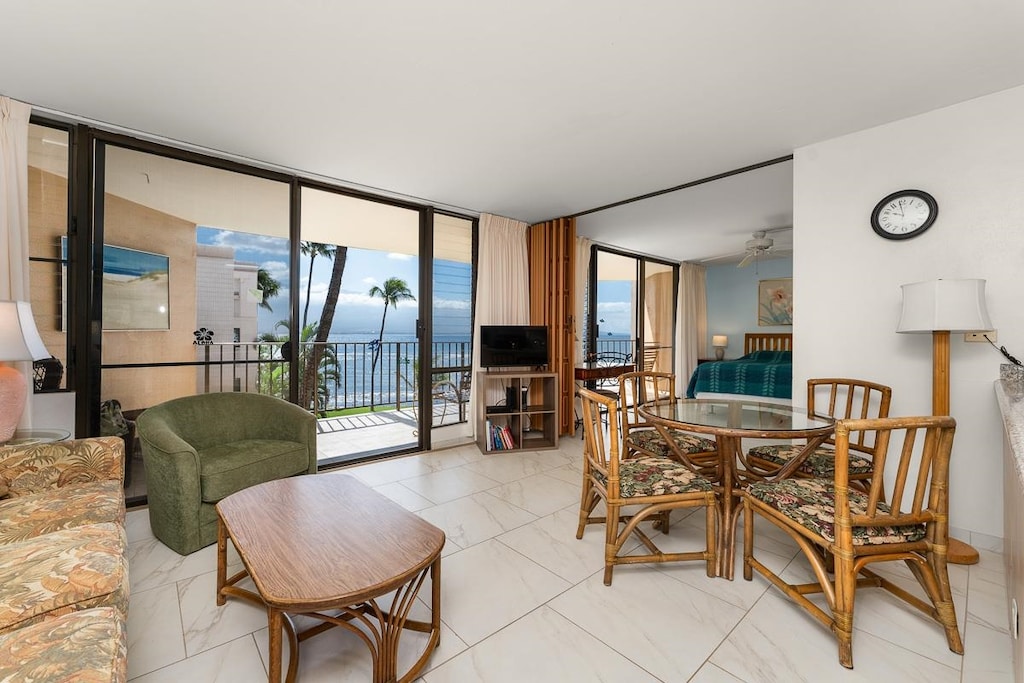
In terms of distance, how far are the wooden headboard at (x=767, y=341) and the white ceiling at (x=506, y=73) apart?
5.05 metres

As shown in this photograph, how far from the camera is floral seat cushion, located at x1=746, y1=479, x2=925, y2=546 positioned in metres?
1.56

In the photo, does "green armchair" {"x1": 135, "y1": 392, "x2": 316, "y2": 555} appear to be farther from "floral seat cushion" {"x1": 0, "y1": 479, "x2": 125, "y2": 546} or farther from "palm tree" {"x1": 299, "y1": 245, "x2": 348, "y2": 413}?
"palm tree" {"x1": 299, "y1": 245, "x2": 348, "y2": 413}

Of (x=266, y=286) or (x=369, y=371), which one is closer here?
(x=266, y=286)

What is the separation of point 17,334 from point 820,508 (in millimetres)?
3675

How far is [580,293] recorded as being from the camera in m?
5.30

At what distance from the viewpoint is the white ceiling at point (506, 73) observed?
69.2 inches

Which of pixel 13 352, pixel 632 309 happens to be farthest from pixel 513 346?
pixel 13 352

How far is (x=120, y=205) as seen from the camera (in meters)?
Result: 2.81

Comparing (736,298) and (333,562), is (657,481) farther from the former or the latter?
(736,298)

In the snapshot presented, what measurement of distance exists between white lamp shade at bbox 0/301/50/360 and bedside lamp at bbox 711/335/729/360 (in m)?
8.41

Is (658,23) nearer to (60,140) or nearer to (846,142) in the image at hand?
(846,142)

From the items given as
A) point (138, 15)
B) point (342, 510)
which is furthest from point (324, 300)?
point (342, 510)

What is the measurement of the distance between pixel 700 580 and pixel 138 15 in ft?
11.7

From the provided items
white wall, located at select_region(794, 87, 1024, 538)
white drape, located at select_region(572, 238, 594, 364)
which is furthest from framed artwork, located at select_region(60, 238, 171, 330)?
white wall, located at select_region(794, 87, 1024, 538)
